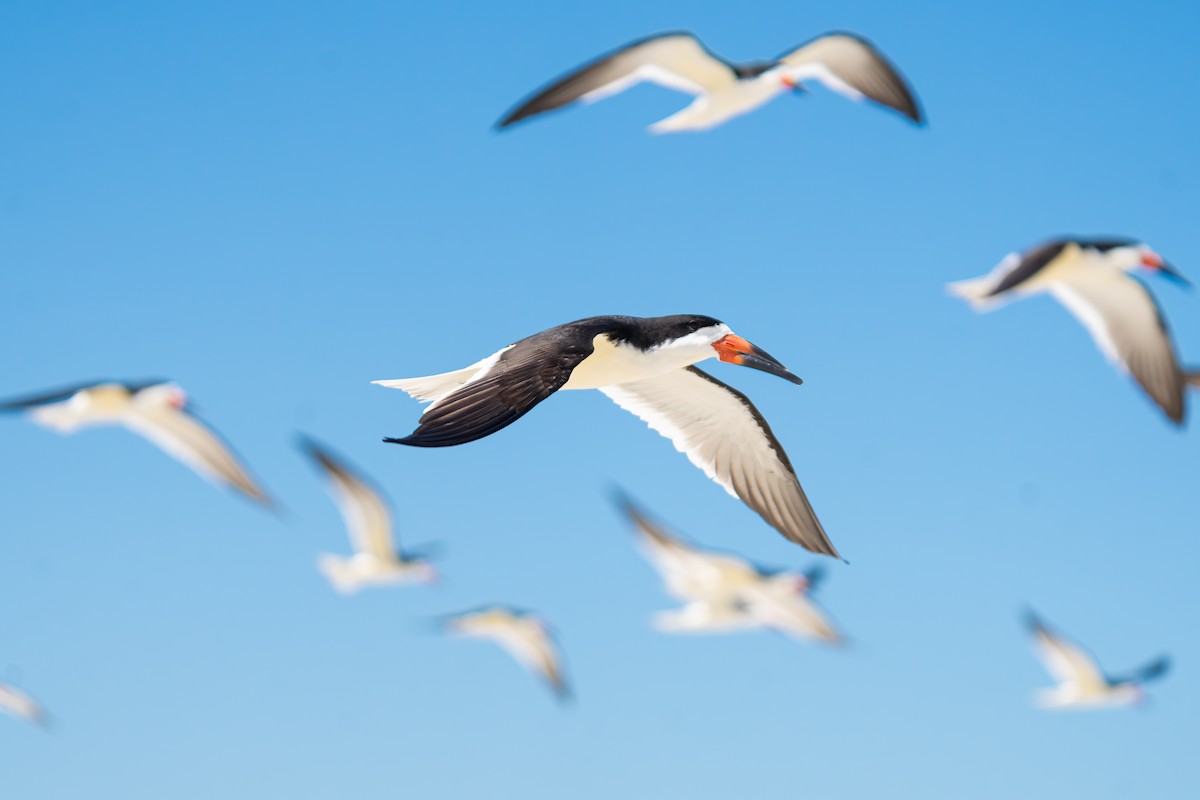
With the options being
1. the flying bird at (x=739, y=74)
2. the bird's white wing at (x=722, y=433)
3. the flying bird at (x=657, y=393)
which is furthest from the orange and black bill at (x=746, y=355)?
the flying bird at (x=739, y=74)

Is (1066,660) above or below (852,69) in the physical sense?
below

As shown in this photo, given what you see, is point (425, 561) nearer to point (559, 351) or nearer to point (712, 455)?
point (712, 455)

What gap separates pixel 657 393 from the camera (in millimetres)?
11844

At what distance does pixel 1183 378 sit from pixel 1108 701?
552 inches

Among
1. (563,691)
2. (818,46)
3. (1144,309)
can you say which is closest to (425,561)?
(563,691)

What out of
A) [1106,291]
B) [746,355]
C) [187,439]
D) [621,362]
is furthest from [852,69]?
[187,439]

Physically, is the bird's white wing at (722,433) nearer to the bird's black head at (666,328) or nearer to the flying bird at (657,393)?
the flying bird at (657,393)

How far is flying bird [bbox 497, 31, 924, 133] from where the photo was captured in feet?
54.2

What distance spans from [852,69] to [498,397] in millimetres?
11596

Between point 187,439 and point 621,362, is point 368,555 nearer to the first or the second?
point 187,439

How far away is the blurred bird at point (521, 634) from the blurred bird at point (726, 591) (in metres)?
3.23

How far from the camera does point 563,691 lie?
88.2 ft

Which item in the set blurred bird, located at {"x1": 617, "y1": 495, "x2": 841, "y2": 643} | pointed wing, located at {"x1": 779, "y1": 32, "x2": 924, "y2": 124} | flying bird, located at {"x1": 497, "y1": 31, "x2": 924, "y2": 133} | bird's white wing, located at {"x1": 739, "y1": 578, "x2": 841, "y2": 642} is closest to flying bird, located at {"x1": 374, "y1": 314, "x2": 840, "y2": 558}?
flying bird, located at {"x1": 497, "y1": 31, "x2": 924, "y2": 133}

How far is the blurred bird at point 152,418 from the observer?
20.1 m
